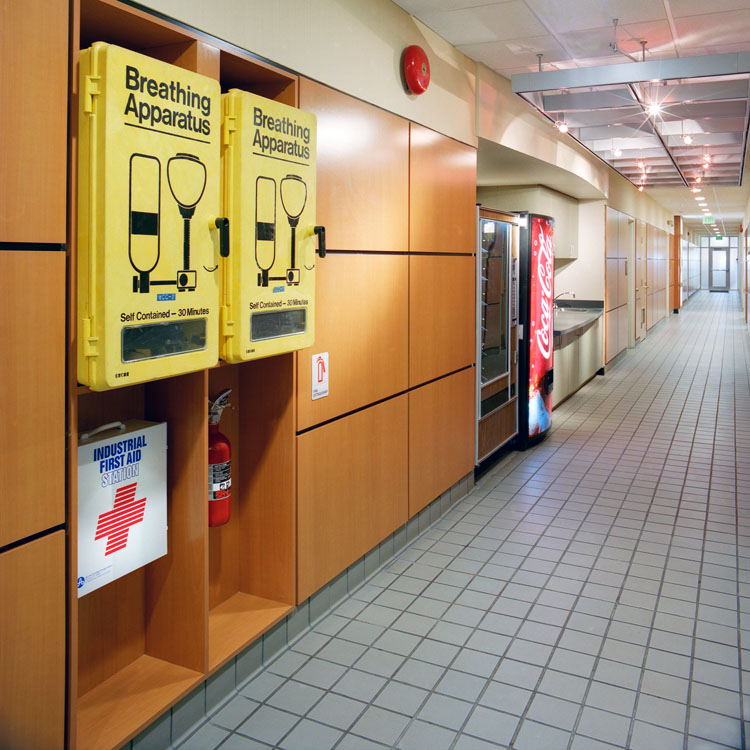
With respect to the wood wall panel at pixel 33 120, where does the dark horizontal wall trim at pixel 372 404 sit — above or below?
below

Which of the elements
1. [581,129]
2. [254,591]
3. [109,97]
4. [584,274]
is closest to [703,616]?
[254,591]

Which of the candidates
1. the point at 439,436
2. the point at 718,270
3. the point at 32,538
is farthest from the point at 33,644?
the point at 718,270

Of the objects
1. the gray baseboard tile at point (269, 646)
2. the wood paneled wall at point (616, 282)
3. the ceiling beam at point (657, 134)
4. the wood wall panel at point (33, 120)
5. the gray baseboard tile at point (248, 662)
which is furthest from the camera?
the wood paneled wall at point (616, 282)

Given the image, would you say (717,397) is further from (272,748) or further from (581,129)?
(272,748)

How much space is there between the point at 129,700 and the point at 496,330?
13.0 feet

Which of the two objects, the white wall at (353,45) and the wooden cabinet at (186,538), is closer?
the wooden cabinet at (186,538)

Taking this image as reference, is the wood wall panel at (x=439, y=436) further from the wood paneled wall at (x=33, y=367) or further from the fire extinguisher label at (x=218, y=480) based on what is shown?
the wood paneled wall at (x=33, y=367)

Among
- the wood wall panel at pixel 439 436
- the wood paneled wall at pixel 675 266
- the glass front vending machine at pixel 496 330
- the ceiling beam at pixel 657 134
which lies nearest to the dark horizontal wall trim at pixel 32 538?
the wood wall panel at pixel 439 436

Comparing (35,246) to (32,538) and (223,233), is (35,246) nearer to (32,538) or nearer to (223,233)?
(223,233)

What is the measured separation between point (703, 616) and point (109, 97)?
3164 mm

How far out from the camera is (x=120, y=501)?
7.39 ft

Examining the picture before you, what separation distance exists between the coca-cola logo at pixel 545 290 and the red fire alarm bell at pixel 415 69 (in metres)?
2.46

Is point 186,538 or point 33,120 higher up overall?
point 33,120

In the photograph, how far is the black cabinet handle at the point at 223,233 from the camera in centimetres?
217
